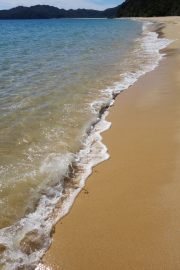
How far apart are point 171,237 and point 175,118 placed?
415 cm

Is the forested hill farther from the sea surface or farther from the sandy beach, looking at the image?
the sandy beach

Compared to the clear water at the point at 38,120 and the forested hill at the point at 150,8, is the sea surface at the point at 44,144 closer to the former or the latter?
the clear water at the point at 38,120

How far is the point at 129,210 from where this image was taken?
4.63 meters

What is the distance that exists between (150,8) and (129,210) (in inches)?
4563

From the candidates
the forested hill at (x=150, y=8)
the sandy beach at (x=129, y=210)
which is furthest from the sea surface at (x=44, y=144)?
the forested hill at (x=150, y=8)

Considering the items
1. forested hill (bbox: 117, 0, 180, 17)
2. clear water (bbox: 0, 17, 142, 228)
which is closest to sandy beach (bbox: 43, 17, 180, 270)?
clear water (bbox: 0, 17, 142, 228)

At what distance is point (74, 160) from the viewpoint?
20.3ft

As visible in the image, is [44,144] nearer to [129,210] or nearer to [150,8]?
[129,210]

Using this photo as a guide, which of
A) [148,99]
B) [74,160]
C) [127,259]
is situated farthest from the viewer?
[148,99]

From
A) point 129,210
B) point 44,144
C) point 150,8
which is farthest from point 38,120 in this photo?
point 150,8

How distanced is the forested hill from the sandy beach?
317 feet

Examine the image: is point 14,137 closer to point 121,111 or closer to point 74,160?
point 74,160

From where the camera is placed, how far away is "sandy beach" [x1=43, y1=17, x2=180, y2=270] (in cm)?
382

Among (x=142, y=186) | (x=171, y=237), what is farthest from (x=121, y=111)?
(x=171, y=237)
